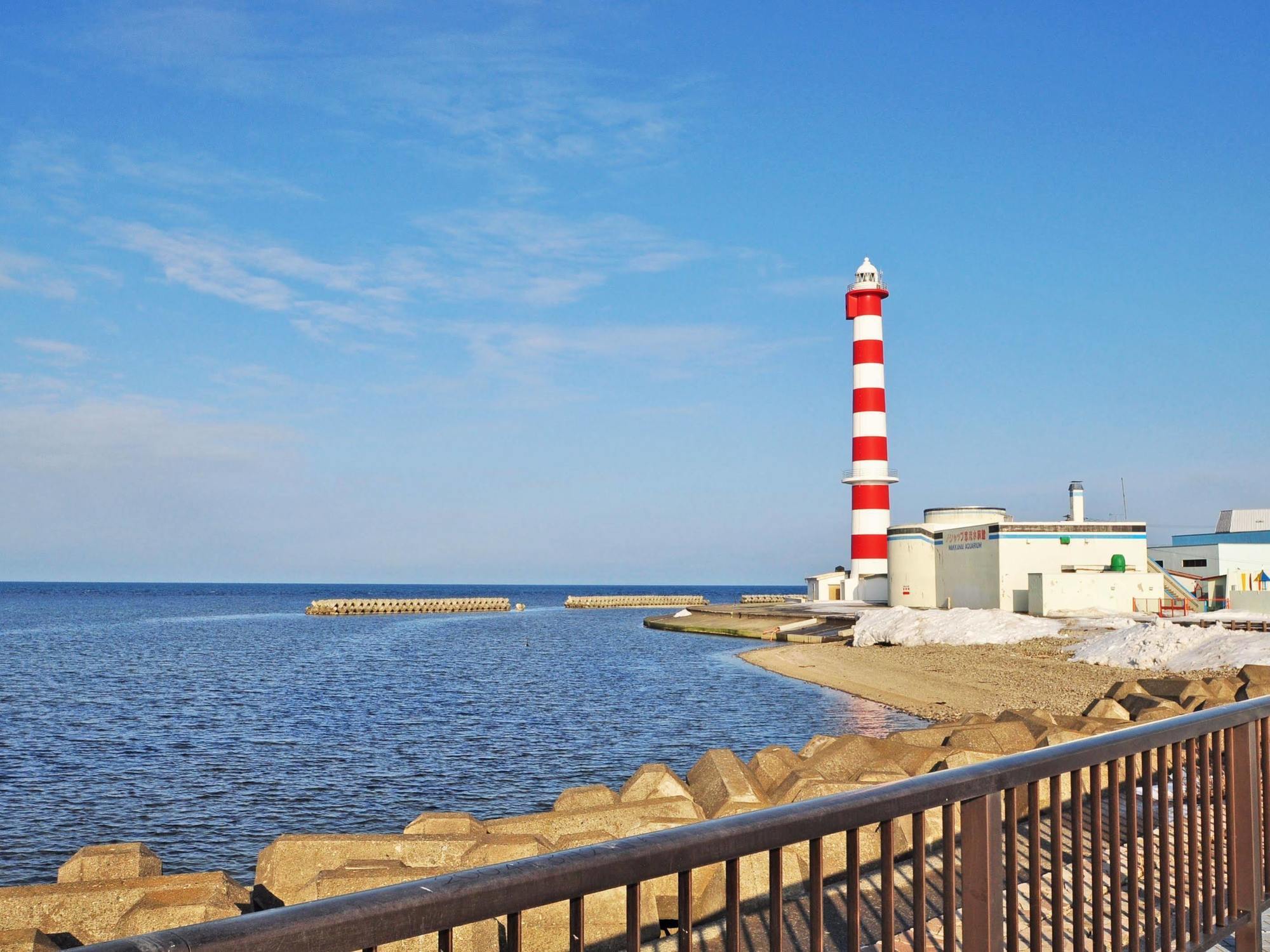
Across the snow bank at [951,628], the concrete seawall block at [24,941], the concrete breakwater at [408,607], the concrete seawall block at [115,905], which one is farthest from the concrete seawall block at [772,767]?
the concrete breakwater at [408,607]

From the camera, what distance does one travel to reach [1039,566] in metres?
49.3

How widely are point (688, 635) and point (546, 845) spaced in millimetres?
57981

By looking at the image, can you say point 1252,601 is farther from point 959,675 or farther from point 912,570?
point 912,570

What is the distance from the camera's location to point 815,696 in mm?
31672

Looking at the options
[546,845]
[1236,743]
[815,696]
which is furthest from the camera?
[815,696]

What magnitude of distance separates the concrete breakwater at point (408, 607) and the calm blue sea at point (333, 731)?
53.4 meters

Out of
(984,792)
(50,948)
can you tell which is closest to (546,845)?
(50,948)

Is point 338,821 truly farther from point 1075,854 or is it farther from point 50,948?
point 1075,854

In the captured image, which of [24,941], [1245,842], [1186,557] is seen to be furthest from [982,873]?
[1186,557]

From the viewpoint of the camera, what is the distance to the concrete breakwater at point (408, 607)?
4353 inches

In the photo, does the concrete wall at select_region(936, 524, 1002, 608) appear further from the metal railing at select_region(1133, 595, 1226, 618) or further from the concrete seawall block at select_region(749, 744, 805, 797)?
the concrete seawall block at select_region(749, 744, 805, 797)

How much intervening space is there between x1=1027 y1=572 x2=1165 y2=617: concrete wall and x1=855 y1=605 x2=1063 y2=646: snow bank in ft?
5.58

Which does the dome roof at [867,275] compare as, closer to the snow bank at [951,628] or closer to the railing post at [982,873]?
the snow bank at [951,628]

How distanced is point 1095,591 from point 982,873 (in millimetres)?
47119
